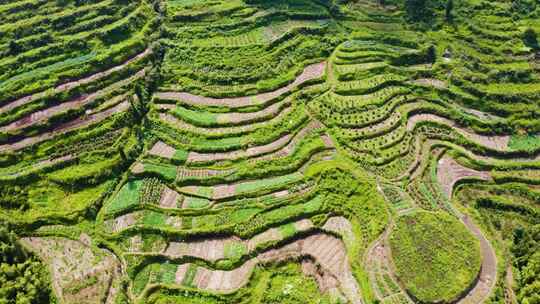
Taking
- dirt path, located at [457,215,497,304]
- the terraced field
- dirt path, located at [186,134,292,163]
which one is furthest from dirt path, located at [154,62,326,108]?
dirt path, located at [457,215,497,304]

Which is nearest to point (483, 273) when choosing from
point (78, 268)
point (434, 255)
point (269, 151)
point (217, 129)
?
point (434, 255)

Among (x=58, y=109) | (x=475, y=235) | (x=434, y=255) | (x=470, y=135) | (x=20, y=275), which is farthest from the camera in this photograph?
(x=470, y=135)

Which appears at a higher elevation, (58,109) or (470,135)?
(58,109)

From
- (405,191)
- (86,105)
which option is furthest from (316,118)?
(86,105)

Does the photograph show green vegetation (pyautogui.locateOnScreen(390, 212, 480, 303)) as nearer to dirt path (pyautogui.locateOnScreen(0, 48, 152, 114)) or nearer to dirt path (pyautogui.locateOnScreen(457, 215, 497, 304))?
dirt path (pyautogui.locateOnScreen(457, 215, 497, 304))

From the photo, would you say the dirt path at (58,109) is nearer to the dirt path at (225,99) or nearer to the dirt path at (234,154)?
the dirt path at (225,99)

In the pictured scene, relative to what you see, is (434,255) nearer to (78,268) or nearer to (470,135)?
(470,135)

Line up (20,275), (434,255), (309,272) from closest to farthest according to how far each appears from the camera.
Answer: (20,275) → (309,272) → (434,255)

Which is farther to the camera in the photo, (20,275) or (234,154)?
(234,154)
